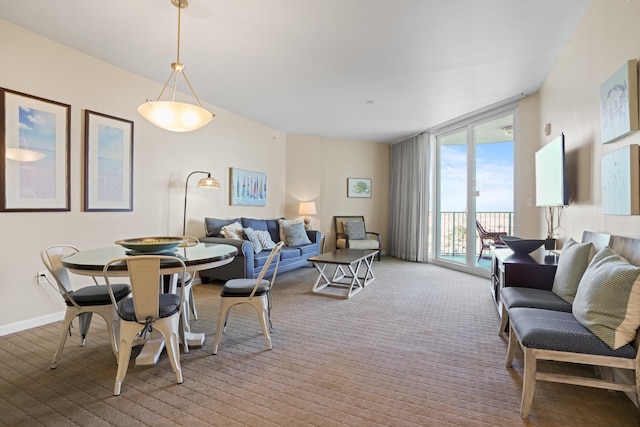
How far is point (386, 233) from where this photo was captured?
7512 millimetres

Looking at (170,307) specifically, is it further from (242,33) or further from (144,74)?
(144,74)

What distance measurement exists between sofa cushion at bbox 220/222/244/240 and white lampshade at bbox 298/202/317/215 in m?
1.79

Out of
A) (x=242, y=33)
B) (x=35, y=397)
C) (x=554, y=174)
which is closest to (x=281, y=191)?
(x=242, y=33)

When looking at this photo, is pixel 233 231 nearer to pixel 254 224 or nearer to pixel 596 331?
pixel 254 224

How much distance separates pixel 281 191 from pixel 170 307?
15.3 ft

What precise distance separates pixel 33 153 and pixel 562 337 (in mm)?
4138

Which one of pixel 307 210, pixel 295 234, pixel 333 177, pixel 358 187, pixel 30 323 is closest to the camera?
pixel 30 323

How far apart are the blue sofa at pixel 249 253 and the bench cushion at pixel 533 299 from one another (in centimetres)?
289

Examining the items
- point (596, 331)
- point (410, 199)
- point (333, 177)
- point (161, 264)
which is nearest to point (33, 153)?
point (161, 264)

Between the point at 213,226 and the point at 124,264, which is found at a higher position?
the point at 213,226

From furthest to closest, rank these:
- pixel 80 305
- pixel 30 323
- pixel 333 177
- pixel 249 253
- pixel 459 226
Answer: pixel 333 177 < pixel 459 226 < pixel 249 253 < pixel 30 323 < pixel 80 305

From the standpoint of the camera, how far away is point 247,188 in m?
5.62

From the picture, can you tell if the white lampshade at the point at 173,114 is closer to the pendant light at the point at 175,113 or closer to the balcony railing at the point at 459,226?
Answer: the pendant light at the point at 175,113

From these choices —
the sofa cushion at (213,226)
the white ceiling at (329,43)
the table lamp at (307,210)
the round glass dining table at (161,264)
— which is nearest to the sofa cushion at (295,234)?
the table lamp at (307,210)
